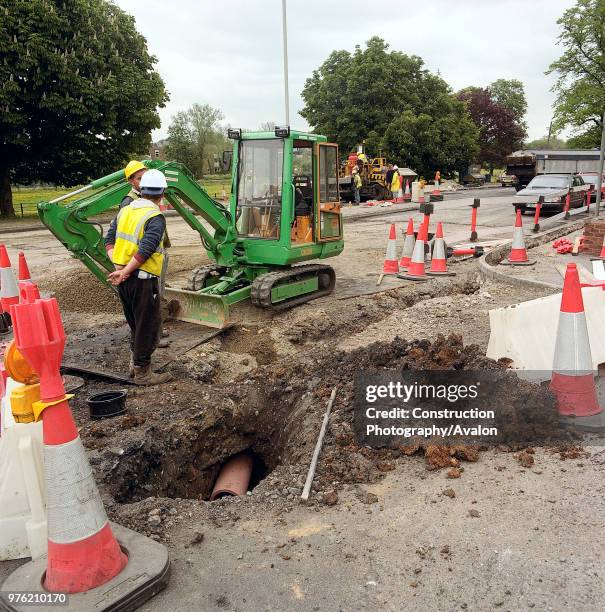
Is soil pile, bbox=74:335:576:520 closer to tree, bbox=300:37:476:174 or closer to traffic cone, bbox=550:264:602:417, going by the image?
traffic cone, bbox=550:264:602:417

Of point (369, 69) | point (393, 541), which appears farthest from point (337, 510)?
point (369, 69)

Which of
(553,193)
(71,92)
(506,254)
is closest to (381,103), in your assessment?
(553,193)

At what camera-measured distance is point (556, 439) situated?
12.9ft

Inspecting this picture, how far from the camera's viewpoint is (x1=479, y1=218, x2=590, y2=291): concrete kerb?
8872 mm

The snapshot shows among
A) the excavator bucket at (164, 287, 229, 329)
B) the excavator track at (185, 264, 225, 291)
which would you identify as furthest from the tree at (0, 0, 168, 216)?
the excavator bucket at (164, 287, 229, 329)

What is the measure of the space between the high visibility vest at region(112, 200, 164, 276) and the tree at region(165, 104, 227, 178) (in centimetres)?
4920

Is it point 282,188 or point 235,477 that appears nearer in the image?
point 235,477

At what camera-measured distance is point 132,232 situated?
5.59 meters

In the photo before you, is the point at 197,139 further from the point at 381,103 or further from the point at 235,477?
the point at 235,477

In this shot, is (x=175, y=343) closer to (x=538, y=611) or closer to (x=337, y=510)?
(x=337, y=510)

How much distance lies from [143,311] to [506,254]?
9233 mm

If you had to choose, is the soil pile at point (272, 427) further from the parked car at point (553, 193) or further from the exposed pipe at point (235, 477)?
the parked car at point (553, 193)

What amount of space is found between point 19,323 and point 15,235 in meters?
19.2

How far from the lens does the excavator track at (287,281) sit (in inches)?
326
